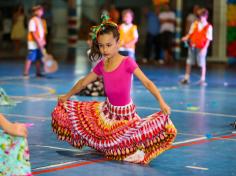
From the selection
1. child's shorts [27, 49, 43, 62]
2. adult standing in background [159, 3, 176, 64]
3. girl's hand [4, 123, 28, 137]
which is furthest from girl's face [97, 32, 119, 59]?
adult standing in background [159, 3, 176, 64]

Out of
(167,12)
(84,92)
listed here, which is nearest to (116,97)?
(84,92)

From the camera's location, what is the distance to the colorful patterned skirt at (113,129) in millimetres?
9039

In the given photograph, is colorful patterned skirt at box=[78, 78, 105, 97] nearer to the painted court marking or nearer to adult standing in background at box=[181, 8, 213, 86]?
adult standing in background at box=[181, 8, 213, 86]

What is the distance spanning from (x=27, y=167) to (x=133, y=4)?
29.8 m

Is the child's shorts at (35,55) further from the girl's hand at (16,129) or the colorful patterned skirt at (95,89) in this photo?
the girl's hand at (16,129)

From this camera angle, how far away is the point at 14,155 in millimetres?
7016

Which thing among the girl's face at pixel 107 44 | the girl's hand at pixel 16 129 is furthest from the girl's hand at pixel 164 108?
the girl's hand at pixel 16 129

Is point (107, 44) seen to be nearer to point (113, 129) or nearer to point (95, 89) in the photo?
point (113, 129)

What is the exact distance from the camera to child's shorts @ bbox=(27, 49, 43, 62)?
21.8 metres

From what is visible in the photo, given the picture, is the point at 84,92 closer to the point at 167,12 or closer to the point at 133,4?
the point at 167,12

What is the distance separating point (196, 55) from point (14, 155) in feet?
48.2

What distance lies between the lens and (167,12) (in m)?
29.7

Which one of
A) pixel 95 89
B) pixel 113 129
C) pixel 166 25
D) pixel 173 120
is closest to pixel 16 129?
pixel 113 129

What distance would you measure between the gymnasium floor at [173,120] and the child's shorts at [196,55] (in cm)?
69
